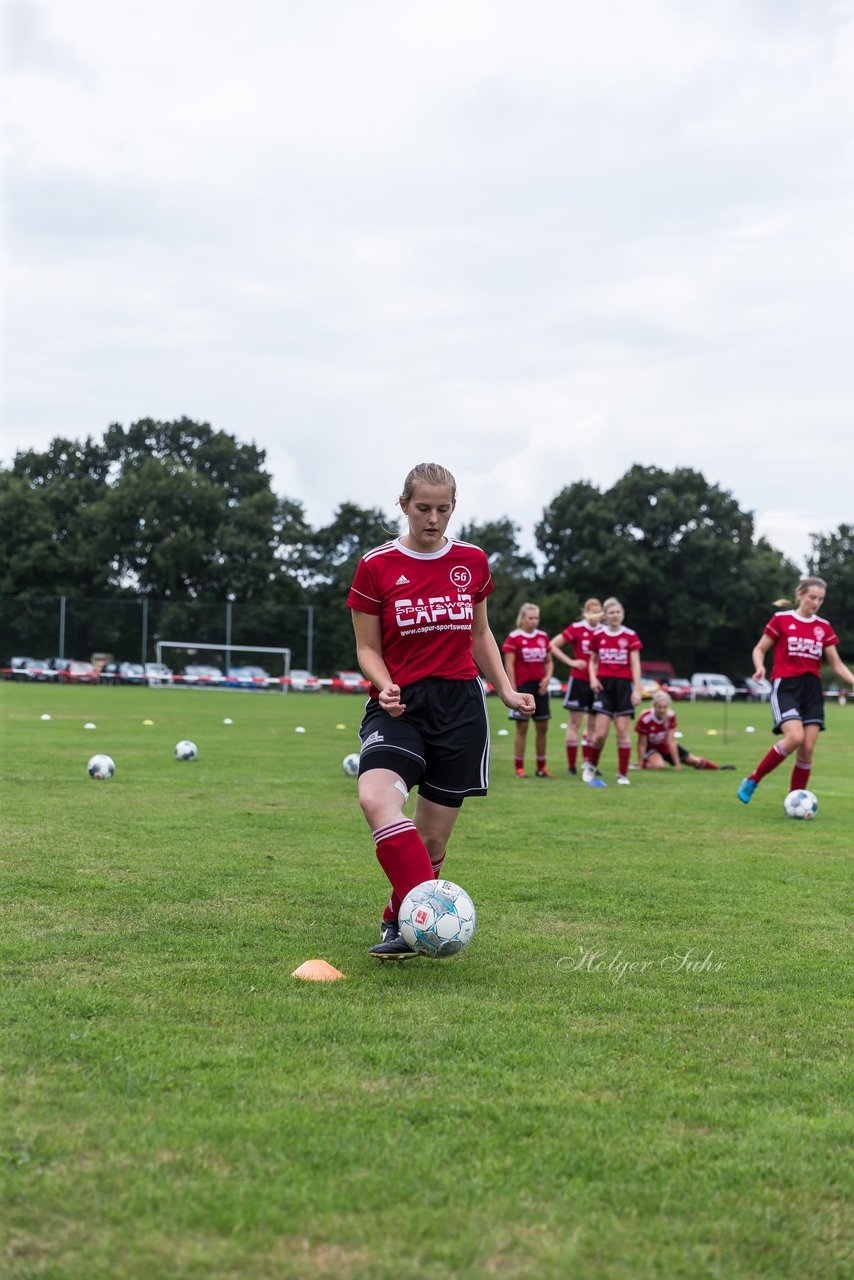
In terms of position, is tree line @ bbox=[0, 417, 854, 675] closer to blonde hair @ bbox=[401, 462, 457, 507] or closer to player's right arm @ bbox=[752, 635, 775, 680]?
player's right arm @ bbox=[752, 635, 775, 680]

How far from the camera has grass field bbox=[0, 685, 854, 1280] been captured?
2.67 meters

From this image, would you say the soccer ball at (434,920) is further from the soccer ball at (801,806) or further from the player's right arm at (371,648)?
the soccer ball at (801,806)

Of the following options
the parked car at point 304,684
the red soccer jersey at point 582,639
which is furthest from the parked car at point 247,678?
the red soccer jersey at point 582,639

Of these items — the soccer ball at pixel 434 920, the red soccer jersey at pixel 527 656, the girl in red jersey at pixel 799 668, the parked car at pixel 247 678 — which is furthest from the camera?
the parked car at pixel 247 678

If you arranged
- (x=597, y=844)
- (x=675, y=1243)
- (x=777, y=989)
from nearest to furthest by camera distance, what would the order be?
(x=675, y=1243), (x=777, y=989), (x=597, y=844)

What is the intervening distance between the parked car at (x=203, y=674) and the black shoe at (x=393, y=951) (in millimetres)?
45071

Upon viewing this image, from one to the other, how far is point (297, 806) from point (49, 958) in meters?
5.89

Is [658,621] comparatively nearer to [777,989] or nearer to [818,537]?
[818,537]

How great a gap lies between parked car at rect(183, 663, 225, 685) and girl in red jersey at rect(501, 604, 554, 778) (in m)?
35.6

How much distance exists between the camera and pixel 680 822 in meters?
10.5

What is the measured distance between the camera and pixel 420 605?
17.7ft

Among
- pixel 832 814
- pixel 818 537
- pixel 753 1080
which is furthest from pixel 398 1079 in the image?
pixel 818 537

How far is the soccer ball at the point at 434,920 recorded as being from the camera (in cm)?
490

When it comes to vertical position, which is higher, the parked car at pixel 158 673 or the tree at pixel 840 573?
the tree at pixel 840 573
